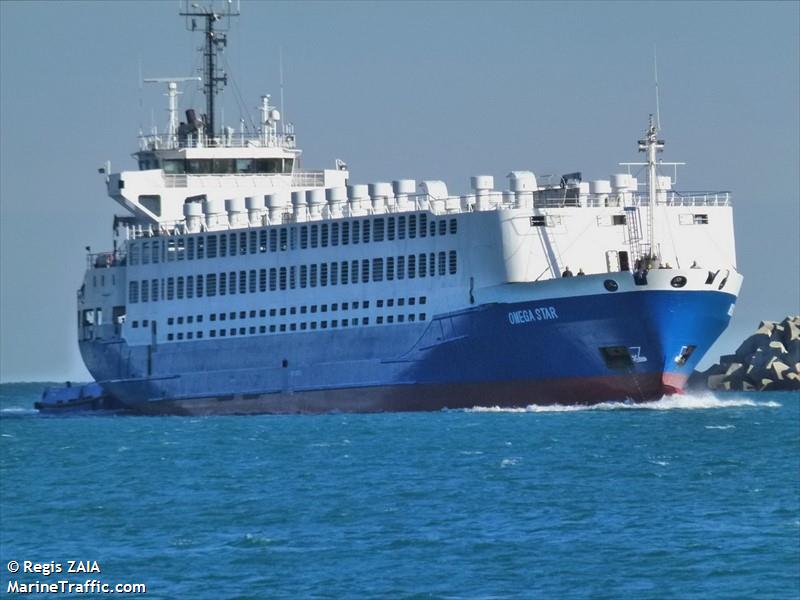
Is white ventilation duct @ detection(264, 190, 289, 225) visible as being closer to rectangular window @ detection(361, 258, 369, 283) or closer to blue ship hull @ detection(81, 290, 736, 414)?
blue ship hull @ detection(81, 290, 736, 414)

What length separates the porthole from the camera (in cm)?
7481

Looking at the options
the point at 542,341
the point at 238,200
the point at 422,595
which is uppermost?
the point at 238,200

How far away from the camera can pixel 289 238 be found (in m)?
86.9

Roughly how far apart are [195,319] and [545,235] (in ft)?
63.7

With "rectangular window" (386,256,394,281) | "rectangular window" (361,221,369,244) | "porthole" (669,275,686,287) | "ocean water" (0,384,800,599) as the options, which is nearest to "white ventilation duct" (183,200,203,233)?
"rectangular window" (361,221,369,244)

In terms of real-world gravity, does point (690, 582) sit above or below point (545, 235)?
Answer: below

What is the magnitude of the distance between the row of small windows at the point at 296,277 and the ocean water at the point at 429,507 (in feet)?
22.7

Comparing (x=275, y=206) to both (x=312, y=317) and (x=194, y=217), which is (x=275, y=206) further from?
(x=312, y=317)

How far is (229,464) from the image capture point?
61.7 meters

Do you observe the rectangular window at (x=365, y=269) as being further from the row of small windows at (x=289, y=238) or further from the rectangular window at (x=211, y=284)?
the rectangular window at (x=211, y=284)

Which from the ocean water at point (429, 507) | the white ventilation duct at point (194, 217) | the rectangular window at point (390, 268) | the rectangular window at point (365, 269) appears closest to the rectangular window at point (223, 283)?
the white ventilation duct at point (194, 217)

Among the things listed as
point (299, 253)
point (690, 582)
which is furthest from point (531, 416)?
point (690, 582)

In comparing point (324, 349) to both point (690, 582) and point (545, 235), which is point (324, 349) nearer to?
point (545, 235)

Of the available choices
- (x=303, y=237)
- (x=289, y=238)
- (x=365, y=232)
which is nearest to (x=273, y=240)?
(x=289, y=238)
